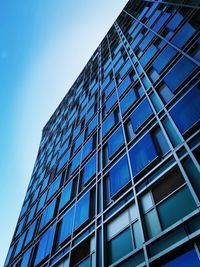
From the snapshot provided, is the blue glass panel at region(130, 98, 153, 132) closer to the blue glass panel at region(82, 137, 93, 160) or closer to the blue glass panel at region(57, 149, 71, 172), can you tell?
the blue glass panel at region(82, 137, 93, 160)

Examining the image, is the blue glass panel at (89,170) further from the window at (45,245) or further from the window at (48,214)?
the window at (48,214)

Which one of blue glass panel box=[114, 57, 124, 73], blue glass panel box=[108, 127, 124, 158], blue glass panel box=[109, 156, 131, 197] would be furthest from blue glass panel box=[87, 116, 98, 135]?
blue glass panel box=[109, 156, 131, 197]

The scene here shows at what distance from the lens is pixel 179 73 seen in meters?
12.5

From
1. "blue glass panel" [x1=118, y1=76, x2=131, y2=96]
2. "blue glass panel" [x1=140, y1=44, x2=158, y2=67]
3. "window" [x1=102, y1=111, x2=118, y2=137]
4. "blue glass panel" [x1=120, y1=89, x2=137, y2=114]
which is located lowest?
"window" [x1=102, y1=111, x2=118, y2=137]

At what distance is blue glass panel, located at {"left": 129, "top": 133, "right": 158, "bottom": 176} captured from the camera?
10852mm

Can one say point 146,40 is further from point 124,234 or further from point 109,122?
point 124,234

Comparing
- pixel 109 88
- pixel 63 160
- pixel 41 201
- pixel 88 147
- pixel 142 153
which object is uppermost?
pixel 109 88

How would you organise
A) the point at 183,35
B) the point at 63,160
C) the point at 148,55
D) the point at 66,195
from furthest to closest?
1. the point at 63,160
2. the point at 66,195
3. the point at 148,55
4. the point at 183,35

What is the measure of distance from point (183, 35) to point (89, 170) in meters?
10.9

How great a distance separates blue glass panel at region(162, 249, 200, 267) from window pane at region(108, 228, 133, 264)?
2172 millimetres

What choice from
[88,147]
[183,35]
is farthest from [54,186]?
[183,35]

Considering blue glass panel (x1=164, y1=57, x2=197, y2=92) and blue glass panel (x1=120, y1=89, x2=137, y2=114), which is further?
blue glass panel (x1=120, y1=89, x2=137, y2=114)

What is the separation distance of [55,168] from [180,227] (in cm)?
1959

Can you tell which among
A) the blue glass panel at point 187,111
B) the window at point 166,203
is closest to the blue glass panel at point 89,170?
the window at point 166,203
